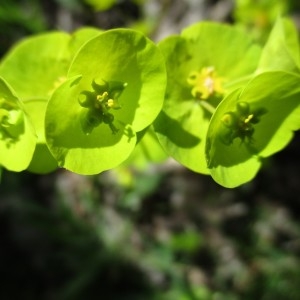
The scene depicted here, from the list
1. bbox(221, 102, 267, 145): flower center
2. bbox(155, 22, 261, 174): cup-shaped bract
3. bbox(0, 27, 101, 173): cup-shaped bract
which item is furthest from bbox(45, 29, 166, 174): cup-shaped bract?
bbox(0, 27, 101, 173): cup-shaped bract

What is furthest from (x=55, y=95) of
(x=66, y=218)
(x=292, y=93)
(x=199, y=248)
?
(x=199, y=248)

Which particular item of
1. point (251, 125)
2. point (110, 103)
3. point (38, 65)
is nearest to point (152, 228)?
point (38, 65)

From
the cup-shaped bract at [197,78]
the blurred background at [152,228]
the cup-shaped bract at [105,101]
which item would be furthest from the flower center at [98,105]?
the blurred background at [152,228]

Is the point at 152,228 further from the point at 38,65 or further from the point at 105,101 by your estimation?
the point at 105,101

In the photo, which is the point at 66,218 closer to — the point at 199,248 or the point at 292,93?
the point at 199,248

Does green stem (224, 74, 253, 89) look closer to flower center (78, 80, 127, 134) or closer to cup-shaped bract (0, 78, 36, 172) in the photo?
flower center (78, 80, 127, 134)

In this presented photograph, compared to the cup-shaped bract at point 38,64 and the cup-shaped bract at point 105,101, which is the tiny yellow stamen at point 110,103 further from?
the cup-shaped bract at point 38,64
